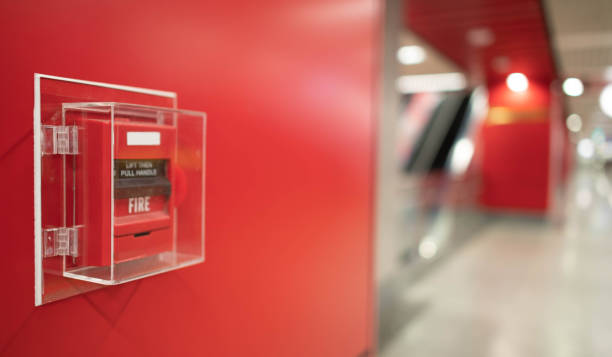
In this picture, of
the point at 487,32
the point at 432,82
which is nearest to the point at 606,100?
the point at 432,82

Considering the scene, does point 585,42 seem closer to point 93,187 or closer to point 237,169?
point 237,169

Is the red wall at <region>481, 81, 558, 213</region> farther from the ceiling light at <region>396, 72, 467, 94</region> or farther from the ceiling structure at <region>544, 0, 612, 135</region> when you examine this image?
the ceiling light at <region>396, 72, 467, 94</region>

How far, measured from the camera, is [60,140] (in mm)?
1218

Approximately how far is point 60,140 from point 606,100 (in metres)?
14.0

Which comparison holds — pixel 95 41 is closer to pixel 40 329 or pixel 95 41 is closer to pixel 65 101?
pixel 65 101

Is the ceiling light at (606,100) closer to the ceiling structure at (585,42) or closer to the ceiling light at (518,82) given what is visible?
the ceiling structure at (585,42)

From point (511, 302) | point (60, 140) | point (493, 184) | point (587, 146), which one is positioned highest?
point (587, 146)

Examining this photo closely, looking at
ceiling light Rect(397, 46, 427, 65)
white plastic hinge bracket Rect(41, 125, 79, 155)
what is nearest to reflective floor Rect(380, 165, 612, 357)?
white plastic hinge bracket Rect(41, 125, 79, 155)

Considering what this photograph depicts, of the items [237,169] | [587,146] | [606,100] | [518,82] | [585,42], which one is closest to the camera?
[237,169]

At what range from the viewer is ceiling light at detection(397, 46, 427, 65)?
919 centimetres

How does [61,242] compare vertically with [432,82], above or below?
below

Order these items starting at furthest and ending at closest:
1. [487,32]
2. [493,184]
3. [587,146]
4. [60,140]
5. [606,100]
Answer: [587,146] → [606,100] → [493,184] → [487,32] → [60,140]

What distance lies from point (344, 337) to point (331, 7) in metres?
1.87

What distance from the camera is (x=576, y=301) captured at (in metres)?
4.64
